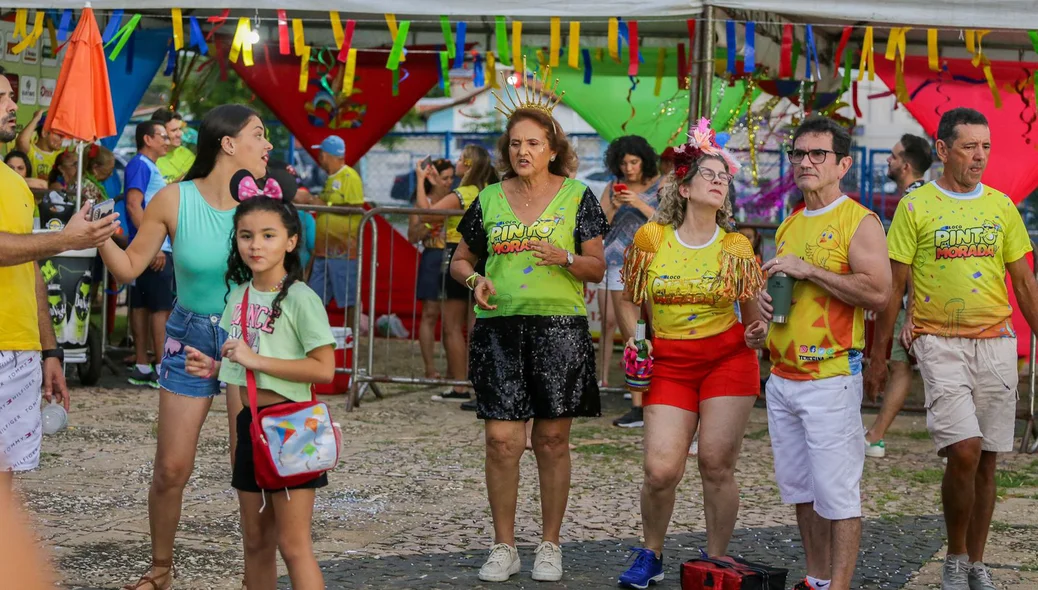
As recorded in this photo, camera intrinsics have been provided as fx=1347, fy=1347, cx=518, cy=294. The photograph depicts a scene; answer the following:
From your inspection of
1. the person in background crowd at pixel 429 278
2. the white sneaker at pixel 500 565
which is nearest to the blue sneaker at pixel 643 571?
the white sneaker at pixel 500 565

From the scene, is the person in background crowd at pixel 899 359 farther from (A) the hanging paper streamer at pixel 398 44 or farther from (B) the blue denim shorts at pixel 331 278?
(B) the blue denim shorts at pixel 331 278

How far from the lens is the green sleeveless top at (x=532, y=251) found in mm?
5629

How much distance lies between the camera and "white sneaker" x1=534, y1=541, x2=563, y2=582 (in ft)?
18.2

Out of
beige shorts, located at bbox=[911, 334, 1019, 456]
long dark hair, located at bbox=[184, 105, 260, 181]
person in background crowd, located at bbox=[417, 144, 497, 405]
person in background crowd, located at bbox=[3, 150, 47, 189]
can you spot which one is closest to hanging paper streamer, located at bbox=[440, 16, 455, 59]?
person in background crowd, located at bbox=[417, 144, 497, 405]

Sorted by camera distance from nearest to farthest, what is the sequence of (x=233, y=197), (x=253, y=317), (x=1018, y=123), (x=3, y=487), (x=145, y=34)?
(x=3, y=487), (x=253, y=317), (x=233, y=197), (x=1018, y=123), (x=145, y=34)

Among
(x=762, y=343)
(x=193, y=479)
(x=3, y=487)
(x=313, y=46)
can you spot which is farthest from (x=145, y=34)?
(x=3, y=487)

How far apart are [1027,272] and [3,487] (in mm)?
4543

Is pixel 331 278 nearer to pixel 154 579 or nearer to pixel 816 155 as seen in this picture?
pixel 154 579

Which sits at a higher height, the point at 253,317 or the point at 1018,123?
the point at 1018,123

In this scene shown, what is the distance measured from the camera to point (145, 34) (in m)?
12.3

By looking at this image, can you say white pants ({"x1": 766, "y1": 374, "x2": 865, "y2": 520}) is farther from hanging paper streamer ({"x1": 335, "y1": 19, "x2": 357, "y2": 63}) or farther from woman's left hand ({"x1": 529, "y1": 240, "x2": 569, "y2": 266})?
hanging paper streamer ({"x1": 335, "y1": 19, "x2": 357, "y2": 63})

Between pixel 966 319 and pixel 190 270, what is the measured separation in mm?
3101

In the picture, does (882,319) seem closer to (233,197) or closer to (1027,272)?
(1027,272)

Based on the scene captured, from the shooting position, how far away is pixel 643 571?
541cm
